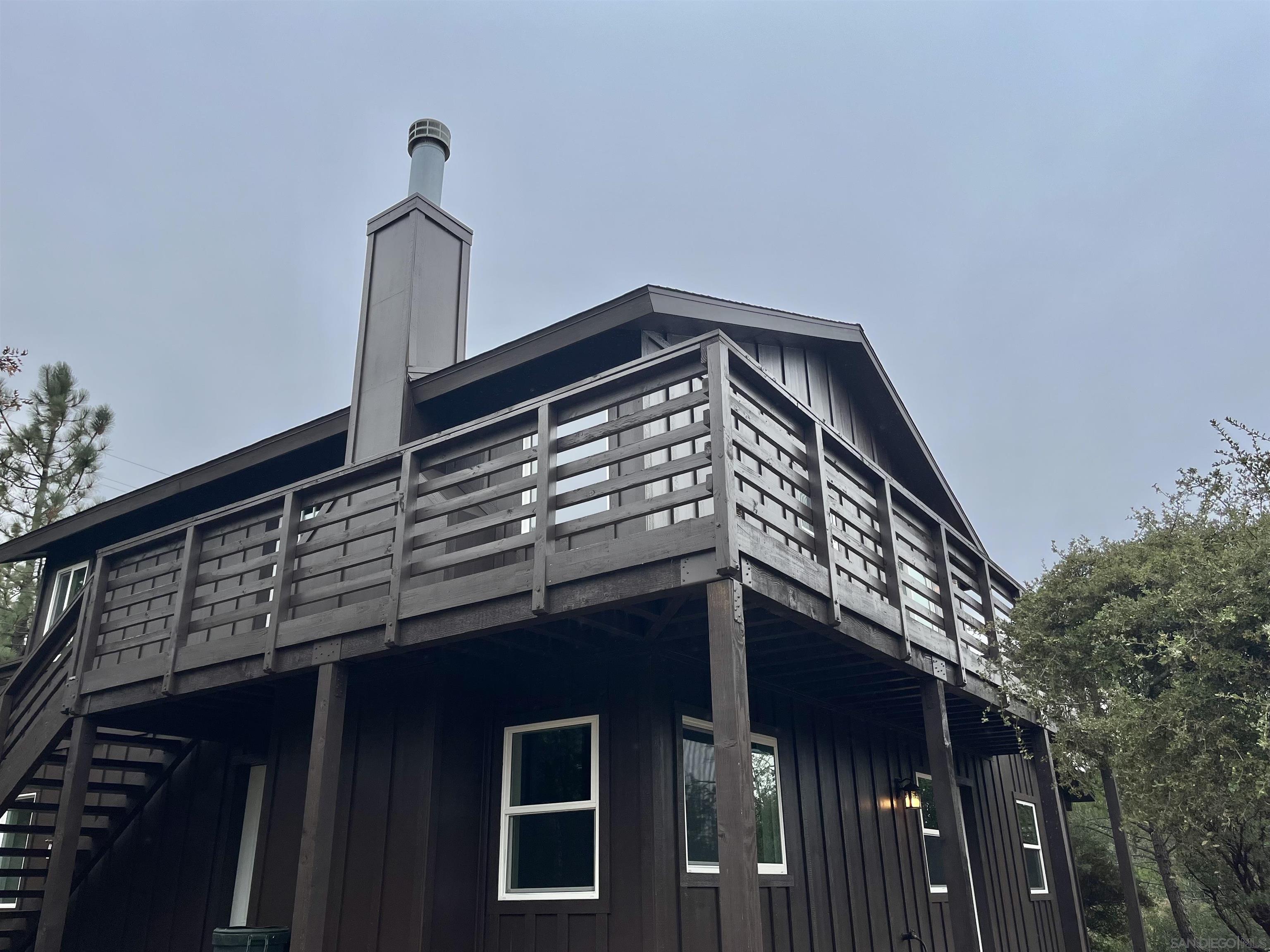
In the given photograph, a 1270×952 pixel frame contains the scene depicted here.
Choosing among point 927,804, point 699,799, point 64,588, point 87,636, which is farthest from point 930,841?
point 64,588

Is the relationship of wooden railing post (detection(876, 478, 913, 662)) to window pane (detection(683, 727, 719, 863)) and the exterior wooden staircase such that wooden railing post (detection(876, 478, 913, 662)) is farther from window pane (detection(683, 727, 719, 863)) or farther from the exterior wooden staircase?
the exterior wooden staircase

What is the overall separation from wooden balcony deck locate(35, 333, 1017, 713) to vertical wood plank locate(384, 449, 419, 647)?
1 cm

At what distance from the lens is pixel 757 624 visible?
7.20m

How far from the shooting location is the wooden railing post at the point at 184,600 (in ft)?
28.6

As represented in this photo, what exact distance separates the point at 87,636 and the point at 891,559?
7.53 meters

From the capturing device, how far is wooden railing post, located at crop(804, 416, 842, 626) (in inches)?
271

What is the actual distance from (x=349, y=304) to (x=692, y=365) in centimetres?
12616

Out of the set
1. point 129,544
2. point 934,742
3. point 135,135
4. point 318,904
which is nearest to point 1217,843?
point 934,742

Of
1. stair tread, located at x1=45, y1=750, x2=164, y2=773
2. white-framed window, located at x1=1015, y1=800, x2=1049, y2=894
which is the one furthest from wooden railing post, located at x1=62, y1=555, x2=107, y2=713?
white-framed window, located at x1=1015, y1=800, x2=1049, y2=894

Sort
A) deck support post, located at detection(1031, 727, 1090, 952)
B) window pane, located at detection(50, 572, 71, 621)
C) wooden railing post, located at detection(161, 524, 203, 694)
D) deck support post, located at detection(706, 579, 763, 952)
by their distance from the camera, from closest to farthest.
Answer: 1. deck support post, located at detection(706, 579, 763, 952)
2. wooden railing post, located at detection(161, 524, 203, 694)
3. deck support post, located at detection(1031, 727, 1090, 952)
4. window pane, located at detection(50, 572, 71, 621)

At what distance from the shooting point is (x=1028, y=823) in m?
14.7

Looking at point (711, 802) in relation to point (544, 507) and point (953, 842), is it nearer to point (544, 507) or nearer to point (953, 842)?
point (953, 842)

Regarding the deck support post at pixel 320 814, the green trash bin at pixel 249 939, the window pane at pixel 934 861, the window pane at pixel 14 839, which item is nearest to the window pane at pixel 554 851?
the deck support post at pixel 320 814

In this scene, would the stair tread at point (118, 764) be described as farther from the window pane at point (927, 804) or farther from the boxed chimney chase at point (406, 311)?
the window pane at point (927, 804)
